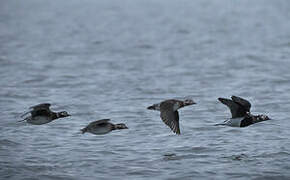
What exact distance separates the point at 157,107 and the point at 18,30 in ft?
129

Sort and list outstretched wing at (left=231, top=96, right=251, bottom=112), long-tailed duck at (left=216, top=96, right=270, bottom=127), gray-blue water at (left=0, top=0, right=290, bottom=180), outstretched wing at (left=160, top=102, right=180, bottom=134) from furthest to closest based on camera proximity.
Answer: long-tailed duck at (left=216, top=96, right=270, bottom=127) < outstretched wing at (left=231, top=96, right=251, bottom=112) < outstretched wing at (left=160, top=102, right=180, bottom=134) < gray-blue water at (left=0, top=0, right=290, bottom=180)

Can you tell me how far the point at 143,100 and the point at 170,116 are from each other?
696 centimetres

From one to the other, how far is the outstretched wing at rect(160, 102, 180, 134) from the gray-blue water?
634 millimetres

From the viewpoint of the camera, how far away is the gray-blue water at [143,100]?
44.2 ft

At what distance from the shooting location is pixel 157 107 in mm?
14359

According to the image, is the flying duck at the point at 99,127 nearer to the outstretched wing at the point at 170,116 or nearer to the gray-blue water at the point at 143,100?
the gray-blue water at the point at 143,100

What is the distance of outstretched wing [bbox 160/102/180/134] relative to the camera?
13.8m

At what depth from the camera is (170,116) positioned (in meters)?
14.1

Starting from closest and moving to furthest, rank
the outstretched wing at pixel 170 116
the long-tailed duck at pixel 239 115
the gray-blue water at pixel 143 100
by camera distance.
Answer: the gray-blue water at pixel 143 100 < the outstretched wing at pixel 170 116 < the long-tailed duck at pixel 239 115

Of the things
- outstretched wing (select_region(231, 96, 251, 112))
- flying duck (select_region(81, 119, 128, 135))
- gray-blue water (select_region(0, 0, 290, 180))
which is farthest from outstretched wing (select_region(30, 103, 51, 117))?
outstretched wing (select_region(231, 96, 251, 112))

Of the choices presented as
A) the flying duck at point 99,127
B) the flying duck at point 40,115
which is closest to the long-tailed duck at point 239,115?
the flying duck at point 99,127

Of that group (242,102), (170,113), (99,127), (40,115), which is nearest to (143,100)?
(40,115)

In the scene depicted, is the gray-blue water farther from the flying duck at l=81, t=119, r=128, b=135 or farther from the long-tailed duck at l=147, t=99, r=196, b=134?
the long-tailed duck at l=147, t=99, r=196, b=134

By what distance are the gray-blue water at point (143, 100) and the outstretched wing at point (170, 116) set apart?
63cm
